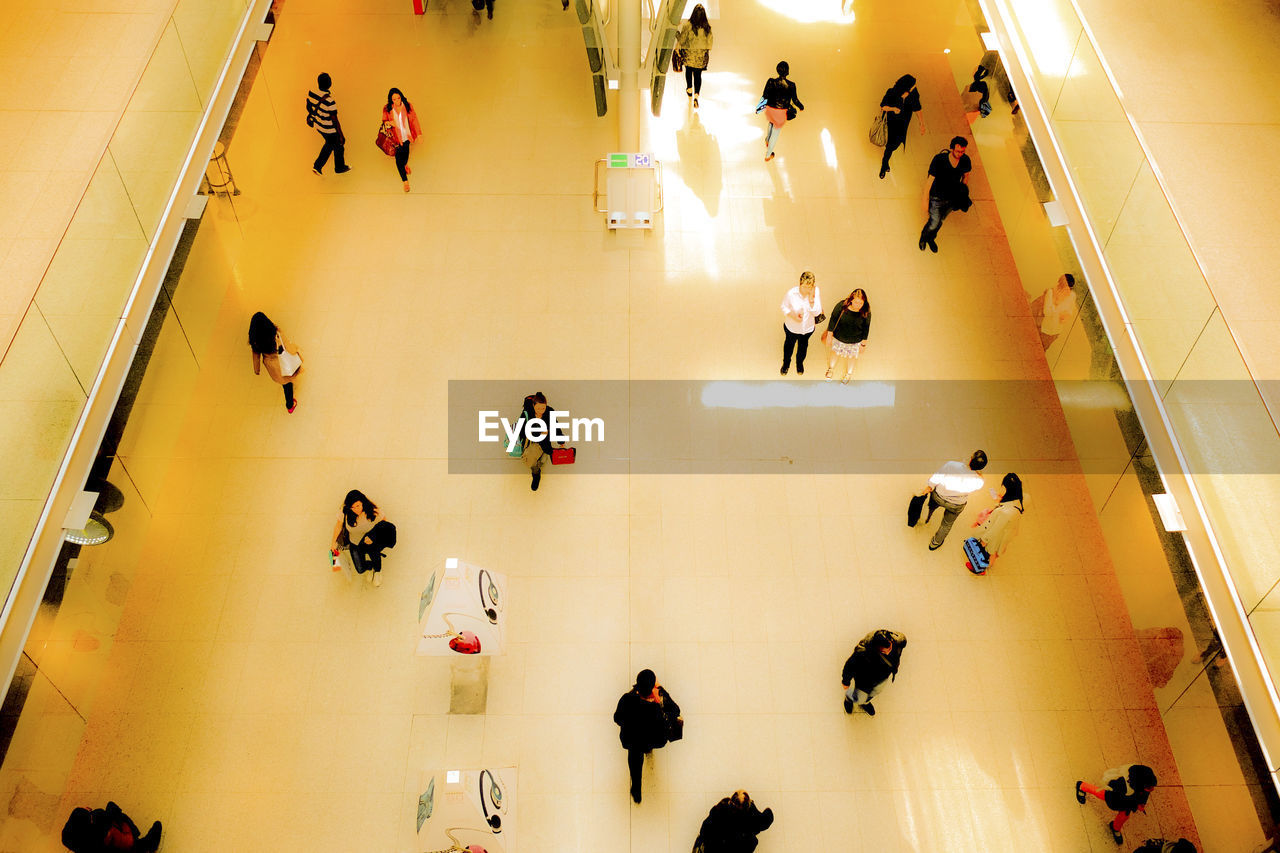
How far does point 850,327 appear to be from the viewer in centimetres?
963

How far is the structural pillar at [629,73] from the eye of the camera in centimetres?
1093

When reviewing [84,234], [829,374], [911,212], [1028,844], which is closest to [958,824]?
[1028,844]

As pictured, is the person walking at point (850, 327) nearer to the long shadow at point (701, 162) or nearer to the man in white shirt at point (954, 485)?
the man in white shirt at point (954, 485)

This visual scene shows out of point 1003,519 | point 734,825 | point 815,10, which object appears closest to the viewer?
point 734,825

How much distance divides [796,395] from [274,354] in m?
5.79

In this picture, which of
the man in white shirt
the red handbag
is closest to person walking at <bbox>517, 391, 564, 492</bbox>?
the man in white shirt

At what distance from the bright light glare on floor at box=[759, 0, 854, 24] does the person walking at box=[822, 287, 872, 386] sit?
7.68 metres

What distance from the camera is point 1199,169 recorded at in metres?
10.6

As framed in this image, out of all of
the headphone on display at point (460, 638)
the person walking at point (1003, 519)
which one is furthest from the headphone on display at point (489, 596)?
the person walking at point (1003, 519)

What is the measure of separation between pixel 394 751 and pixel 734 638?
10.8ft

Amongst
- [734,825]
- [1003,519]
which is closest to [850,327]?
[1003,519]

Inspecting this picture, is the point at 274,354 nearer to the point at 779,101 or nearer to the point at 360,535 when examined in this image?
the point at 360,535

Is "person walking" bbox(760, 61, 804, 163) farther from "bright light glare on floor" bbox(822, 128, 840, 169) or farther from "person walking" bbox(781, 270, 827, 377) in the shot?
"person walking" bbox(781, 270, 827, 377)

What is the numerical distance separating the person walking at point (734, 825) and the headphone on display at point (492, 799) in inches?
61.4
